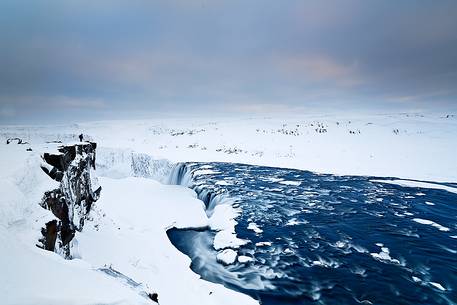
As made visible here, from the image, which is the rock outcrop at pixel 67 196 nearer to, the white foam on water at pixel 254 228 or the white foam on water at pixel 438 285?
the white foam on water at pixel 254 228

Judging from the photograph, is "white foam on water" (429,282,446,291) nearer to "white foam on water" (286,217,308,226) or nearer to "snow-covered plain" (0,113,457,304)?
"snow-covered plain" (0,113,457,304)

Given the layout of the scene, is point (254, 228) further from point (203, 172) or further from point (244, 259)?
point (203, 172)

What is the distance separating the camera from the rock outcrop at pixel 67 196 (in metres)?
5.62

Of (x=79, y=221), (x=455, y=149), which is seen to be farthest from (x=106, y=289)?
(x=455, y=149)

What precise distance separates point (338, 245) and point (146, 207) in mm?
10293

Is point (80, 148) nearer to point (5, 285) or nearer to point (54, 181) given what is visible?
point (54, 181)

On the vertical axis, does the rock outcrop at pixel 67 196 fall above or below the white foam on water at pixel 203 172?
above

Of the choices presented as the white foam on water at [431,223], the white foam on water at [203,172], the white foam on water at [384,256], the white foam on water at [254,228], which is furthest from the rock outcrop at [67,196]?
the white foam on water at [431,223]

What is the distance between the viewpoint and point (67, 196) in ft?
25.5

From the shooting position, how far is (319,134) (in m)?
44.9

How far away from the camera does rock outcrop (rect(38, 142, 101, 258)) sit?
5.62 metres

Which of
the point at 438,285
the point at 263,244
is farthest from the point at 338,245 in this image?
the point at 438,285

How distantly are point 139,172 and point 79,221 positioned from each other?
22.0 metres

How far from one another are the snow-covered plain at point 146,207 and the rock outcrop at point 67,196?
30cm
